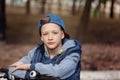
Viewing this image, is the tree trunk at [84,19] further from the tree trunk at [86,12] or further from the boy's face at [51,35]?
the boy's face at [51,35]

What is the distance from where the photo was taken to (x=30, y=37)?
39.2 ft

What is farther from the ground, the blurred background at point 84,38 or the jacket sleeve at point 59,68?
the jacket sleeve at point 59,68

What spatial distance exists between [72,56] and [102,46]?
704 cm

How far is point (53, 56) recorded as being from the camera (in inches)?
127

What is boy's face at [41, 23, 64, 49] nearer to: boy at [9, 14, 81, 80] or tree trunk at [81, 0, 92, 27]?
boy at [9, 14, 81, 80]

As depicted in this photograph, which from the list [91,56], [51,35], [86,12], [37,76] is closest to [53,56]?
[51,35]

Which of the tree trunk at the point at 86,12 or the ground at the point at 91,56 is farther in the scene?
the tree trunk at the point at 86,12

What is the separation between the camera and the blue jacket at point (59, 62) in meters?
3.04

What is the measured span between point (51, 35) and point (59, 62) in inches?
8.9

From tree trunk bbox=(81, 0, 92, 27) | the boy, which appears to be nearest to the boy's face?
the boy

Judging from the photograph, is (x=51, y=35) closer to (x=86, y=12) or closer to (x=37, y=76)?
(x=37, y=76)

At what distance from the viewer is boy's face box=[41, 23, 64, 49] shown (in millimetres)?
3125

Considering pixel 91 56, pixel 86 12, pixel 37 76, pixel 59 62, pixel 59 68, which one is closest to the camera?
pixel 37 76

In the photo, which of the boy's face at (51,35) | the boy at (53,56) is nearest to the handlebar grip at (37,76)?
the boy at (53,56)
